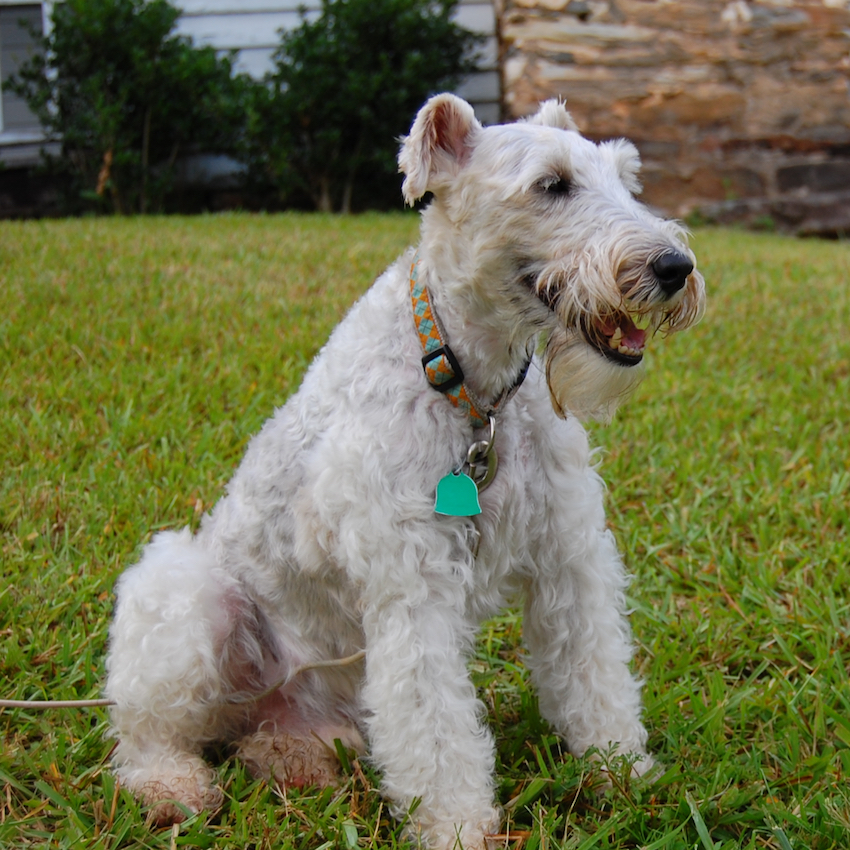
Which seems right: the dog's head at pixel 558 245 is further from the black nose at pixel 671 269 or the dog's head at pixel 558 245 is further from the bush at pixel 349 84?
the bush at pixel 349 84

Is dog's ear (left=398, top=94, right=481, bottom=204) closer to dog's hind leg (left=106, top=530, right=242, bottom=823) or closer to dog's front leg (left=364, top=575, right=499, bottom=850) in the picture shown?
dog's front leg (left=364, top=575, right=499, bottom=850)

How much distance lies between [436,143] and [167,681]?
1.69m

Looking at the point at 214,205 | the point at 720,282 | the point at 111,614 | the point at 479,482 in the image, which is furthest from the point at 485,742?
the point at 214,205

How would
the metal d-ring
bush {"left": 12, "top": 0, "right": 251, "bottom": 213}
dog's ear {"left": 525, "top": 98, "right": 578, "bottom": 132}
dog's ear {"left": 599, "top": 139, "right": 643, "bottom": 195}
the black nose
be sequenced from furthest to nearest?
1. bush {"left": 12, "top": 0, "right": 251, "bottom": 213}
2. dog's ear {"left": 525, "top": 98, "right": 578, "bottom": 132}
3. dog's ear {"left": 599, "top": 139, "right": 643, "bottom": 195}
4. the metal d-ring
5. the black nose

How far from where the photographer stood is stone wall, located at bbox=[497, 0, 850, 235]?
941 centimetres

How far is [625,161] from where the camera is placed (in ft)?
8.49

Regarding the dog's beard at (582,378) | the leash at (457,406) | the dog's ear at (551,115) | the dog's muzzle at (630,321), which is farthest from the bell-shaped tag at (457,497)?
the dog's ear at (551,115)

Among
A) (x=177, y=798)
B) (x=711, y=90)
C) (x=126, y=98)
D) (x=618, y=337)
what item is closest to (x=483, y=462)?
(x=618, y=337)

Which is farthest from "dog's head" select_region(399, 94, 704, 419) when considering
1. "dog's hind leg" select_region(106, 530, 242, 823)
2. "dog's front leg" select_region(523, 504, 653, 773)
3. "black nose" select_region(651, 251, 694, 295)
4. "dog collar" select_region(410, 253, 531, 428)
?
"dog's hind leg" select_region(106, 530, 242, 823)

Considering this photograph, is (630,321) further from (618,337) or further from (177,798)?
(177,798)

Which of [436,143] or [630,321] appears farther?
[436,143]

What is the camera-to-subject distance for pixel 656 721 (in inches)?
113

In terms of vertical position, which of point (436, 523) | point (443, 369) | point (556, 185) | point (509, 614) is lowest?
point (509, 614)

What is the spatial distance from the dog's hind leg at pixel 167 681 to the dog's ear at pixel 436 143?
1323 mm
